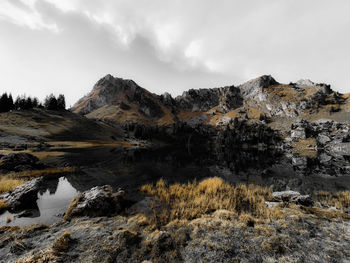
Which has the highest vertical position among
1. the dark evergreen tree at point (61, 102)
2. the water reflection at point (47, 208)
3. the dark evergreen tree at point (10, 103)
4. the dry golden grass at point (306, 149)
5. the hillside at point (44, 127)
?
the dark evergreen tree at point (61, 102)

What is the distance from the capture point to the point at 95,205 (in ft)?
33.3

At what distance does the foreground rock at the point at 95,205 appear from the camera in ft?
31.8

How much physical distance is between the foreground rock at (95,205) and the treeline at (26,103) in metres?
118

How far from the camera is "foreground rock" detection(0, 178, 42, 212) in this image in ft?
34.9

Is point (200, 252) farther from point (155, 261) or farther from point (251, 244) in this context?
point (251, 244)

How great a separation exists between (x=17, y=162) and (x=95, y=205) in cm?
2194

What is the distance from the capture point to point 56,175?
67.3 feet

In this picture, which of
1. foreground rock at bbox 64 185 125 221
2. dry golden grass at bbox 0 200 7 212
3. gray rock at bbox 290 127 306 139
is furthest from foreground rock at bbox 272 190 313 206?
gray rock at bbox 290 127 306 139

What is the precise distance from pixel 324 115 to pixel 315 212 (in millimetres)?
207659

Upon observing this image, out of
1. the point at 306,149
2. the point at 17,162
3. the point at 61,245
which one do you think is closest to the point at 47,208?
the point at 61,245

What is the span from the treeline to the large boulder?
9650cm

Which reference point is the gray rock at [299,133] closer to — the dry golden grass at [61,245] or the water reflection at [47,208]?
the water reflection at [47,208]

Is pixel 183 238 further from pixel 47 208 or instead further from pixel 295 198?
pixel 47 208

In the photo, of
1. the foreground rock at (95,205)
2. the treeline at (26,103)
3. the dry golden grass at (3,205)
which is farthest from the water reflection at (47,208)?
the treeline at (26,103)
